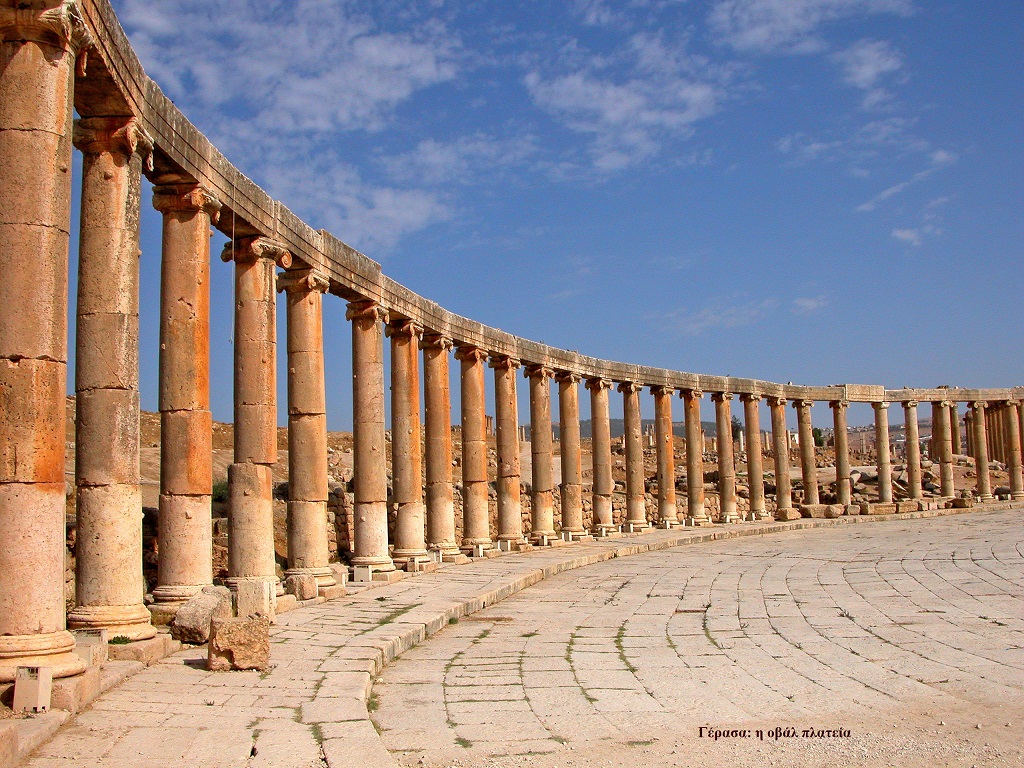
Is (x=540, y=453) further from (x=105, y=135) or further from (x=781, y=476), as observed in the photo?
(x=105, y=135)

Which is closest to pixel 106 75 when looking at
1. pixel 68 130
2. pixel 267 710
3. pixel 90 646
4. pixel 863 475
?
pixel 68 130

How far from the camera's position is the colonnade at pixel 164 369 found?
8.67 meters

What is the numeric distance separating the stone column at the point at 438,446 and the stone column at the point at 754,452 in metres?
19.2

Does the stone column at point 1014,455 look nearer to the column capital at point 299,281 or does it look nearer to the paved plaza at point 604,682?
the paved plaza at point 604,682

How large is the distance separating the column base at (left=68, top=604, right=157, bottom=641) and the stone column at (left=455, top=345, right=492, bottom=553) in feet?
48.1

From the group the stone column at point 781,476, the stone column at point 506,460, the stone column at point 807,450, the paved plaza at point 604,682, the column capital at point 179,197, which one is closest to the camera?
the paved plaza at point 604,682

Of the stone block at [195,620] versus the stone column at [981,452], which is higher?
the stone column at [981,452]

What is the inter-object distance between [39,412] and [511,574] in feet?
40.5

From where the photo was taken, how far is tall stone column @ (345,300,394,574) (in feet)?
65.9

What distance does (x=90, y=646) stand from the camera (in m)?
9.12

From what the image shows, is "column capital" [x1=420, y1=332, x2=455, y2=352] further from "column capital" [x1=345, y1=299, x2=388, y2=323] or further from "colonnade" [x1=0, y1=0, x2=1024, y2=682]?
"column capital" [x1=345, y1=299, x2=388, y2=323]

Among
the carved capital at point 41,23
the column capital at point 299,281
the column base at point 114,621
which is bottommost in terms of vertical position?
the column base at point 114,621

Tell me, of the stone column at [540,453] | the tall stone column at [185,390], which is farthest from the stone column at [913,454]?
the tall stone column at [185,390]

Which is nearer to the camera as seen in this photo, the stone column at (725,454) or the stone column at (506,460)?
the stone column at (506,460)
